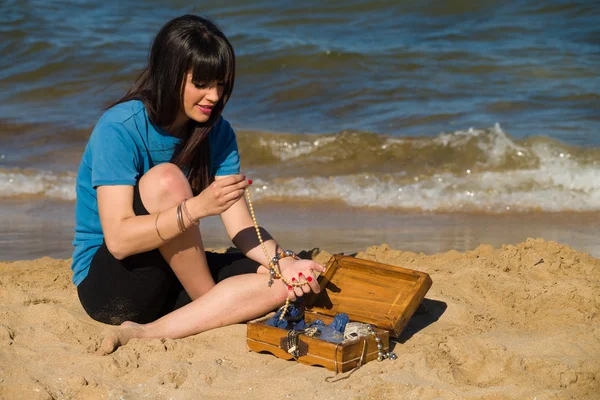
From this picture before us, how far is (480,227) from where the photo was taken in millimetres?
5930

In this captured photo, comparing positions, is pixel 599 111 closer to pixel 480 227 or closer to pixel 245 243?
pixel 480 227

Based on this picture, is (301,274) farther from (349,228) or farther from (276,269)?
(349,228)

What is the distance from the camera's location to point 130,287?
11.2ft

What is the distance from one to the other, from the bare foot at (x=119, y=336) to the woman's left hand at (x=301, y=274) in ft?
2.25

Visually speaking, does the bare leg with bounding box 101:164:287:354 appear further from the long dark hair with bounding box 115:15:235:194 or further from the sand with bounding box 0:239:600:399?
the long dark hair with bounding box 115:15:235:194

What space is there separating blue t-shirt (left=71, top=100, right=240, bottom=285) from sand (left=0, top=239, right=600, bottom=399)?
1.37 feet

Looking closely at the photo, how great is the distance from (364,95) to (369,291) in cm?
652

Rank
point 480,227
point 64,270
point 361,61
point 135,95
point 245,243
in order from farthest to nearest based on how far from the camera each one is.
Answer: point 361,61 < point 480,227 < point 64,270 < point 245,243 < point 135,95

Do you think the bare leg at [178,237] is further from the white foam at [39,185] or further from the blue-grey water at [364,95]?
the white foam at [39,185]

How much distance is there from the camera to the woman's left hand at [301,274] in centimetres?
339

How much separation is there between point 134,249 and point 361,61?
8.16m

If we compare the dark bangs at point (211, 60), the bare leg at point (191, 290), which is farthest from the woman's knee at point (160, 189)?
the dark bangs at point (211, 60)

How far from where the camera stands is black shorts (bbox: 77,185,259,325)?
3.36 metres

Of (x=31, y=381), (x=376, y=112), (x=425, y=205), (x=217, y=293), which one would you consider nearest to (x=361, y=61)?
(x=376, y=112)
